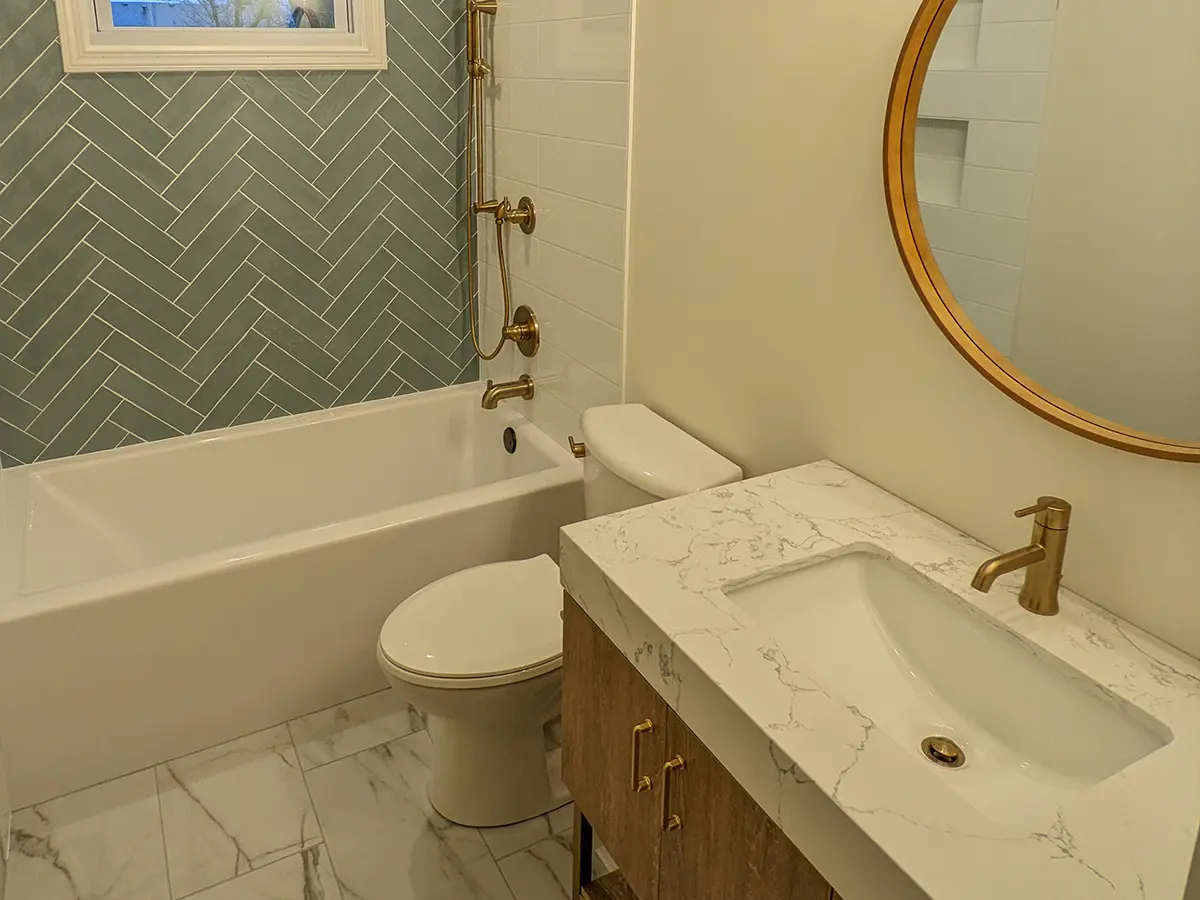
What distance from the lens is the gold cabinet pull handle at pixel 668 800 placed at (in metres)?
1.21

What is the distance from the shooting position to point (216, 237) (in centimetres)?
257

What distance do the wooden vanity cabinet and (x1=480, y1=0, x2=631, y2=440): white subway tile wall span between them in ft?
3.24

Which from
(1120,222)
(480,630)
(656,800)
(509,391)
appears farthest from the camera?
(509,391)

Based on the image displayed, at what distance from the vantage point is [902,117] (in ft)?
4.51

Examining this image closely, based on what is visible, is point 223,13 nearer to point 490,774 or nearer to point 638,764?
point 490,774

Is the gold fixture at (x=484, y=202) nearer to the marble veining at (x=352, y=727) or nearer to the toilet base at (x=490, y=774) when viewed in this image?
the marble veining at (x=352, y=727)

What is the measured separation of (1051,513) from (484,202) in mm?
1918

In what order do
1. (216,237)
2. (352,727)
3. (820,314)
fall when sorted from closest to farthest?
(820,314) → (352,727) → (216,237)

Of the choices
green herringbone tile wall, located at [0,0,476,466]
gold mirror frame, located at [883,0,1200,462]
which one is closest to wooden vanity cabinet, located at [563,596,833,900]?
gold mirror frame, located at [883,0,1200,462]

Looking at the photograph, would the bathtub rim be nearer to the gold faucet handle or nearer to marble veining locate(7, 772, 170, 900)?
marble veining locate(7, 772, 170, 900)

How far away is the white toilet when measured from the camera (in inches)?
70.9

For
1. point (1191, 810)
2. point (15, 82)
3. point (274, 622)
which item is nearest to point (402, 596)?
point (274, 622)

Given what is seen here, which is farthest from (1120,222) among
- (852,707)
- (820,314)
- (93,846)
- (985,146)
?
(93,846)

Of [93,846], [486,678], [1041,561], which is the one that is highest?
[1041,561]
